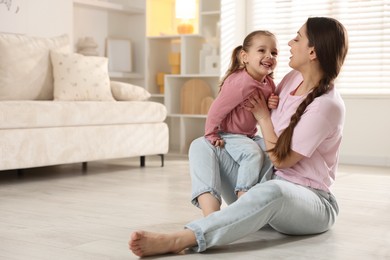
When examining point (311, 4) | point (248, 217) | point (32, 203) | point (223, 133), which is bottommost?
point (32, 203)

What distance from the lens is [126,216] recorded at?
2.64m

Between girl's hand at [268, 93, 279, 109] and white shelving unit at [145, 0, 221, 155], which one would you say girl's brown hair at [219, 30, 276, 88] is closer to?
girl's hand at [268, 93, 279, 109]

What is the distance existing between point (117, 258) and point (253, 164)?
0.61 metres

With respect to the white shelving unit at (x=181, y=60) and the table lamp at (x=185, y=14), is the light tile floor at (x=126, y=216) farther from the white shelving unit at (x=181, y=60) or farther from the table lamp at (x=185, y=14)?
the table lamp at (x=185, y=14)

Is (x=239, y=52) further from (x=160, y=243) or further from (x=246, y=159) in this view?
(x=160, y=243)

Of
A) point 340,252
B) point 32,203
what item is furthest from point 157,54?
point 340,252

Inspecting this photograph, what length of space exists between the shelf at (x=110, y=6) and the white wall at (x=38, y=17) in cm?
19

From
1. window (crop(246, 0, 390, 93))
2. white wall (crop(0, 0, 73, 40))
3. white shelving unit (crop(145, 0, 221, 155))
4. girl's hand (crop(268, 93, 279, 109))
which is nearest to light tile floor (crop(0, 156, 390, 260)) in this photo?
girl's hand (crop(268, 93, 279, 109))

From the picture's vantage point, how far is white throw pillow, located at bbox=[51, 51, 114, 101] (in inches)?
168

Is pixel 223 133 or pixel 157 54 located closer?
pixel 223 133

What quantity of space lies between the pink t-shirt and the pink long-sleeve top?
10 cm

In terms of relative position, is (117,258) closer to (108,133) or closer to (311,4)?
(108,133)

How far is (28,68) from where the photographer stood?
4246 millimetres

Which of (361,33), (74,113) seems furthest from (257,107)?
(361,33)
